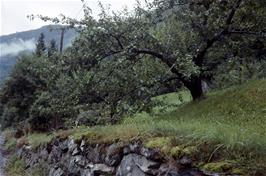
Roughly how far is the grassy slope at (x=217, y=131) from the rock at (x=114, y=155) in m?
0.24

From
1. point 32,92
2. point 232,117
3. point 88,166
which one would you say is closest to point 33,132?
point 32,92

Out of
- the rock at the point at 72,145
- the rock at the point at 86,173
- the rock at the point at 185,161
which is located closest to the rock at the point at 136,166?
the rock at the point at 185,161

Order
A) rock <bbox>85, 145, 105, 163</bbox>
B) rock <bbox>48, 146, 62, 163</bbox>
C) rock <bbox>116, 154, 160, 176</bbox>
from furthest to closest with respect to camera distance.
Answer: rock <bbox>48, 146, 62, 163</bbox>, rock <bbox>85, 145, 105, 163</bbox>, rock <bbox>116, 154, 160, 176</bbox>

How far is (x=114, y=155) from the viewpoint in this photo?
31.8ft

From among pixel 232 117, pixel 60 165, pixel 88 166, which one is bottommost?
pixel 60 165

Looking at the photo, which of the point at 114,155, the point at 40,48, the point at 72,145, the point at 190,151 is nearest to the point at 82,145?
the point at 72,145

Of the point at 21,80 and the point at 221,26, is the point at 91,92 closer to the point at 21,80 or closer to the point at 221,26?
the point at 221,26

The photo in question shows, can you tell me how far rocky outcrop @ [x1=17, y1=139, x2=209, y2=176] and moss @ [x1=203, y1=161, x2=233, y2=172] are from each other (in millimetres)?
176

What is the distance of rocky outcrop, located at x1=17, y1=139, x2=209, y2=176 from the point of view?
735cm

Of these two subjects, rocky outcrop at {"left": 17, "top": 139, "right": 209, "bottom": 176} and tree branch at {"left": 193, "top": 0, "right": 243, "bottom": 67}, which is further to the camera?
tree branch at {"left": 193, "top": 0, "right": 243, "bottom": 67}

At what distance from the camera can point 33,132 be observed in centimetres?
2758

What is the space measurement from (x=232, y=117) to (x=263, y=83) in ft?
8.62

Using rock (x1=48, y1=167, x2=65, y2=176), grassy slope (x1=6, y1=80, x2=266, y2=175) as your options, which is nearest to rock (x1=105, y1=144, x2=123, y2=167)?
grassy slope (x1=6, y1=80, x2=266, y2=175)

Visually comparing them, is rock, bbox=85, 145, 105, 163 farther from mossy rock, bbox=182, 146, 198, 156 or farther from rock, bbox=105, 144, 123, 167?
mossy rock, bbox=182, 146, 198, 156
